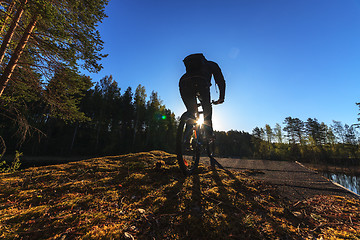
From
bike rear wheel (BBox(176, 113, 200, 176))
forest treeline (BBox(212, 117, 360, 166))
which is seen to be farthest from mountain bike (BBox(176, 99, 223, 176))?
forest treeline (BBox(212, 117, 360, 166))

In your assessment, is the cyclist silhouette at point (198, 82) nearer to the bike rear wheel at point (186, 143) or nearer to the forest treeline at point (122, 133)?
the bike rear wheel at point (186, 143)

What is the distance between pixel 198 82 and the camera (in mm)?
3180

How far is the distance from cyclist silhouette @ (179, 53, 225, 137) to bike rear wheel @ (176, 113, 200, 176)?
1.22ft

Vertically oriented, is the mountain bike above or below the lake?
above

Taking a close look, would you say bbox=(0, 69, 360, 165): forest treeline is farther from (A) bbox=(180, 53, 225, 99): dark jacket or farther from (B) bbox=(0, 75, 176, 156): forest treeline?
(A) bbox=(180, 53, 225, 99): dark jacket

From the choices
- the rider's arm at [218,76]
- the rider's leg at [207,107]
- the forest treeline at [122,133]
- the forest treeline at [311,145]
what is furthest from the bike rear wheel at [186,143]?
the forest treeline at [311,145]

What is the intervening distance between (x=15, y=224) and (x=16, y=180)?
1.80m

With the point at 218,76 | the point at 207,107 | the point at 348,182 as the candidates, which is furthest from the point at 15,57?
the point at 348,182

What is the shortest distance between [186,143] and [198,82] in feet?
4.88

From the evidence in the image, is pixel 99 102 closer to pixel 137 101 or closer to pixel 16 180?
pixel 137 101

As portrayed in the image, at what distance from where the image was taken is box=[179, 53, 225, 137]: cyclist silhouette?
10.4ft

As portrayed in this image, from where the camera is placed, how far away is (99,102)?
3086 cm

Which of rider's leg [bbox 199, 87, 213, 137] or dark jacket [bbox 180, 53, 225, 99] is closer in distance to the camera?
dark jacket [bbox 180, 53, 225, 99]

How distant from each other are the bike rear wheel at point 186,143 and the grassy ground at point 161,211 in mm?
429
